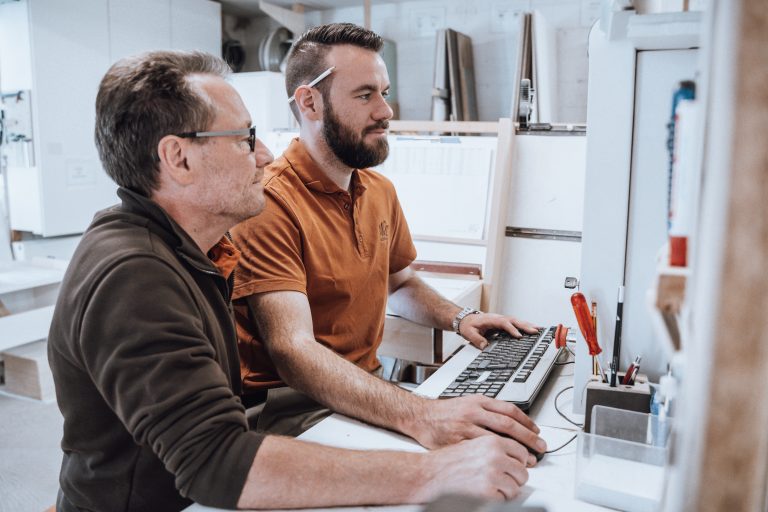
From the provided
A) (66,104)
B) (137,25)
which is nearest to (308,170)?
(66,104)

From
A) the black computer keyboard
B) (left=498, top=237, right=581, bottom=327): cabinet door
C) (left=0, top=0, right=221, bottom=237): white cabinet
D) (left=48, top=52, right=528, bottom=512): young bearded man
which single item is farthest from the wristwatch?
(left=0, top=0, right=221, bottom=237): white cabinet

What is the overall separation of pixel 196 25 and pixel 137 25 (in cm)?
51

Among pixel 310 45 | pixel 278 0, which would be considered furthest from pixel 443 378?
pixel 278 0

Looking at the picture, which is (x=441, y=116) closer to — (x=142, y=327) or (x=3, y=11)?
(x=3, y=11)

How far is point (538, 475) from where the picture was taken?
0.90 metres

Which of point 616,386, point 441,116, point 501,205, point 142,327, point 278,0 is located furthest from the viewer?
point 278,0

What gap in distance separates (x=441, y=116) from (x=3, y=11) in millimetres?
2549

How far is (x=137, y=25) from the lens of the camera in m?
4.03

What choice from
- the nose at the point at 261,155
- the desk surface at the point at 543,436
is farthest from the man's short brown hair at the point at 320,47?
the desk surface at the point at 543,436

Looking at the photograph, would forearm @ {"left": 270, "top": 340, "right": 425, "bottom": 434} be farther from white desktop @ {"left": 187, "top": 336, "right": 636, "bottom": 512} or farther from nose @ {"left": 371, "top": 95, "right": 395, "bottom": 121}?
nose @ {"left": 371, "top": 95, "right": 395, "bottom": 121}

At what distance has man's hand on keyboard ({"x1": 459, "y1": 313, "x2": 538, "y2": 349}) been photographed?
153 cm

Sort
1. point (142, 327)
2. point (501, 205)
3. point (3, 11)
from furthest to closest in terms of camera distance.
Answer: point (3, 11) < point (501, 205) < point (142, 327)

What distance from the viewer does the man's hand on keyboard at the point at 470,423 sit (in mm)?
939

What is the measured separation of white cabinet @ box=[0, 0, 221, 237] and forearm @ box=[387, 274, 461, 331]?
2614 millimetres
